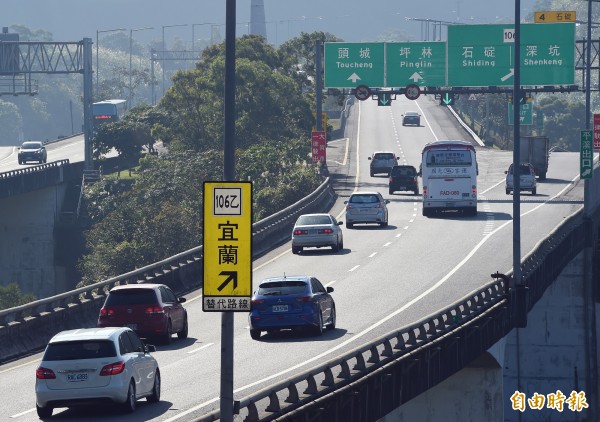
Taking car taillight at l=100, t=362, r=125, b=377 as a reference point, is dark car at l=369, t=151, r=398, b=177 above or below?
above

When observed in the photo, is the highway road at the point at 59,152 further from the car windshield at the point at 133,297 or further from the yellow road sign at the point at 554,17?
the car windshield at the point at 133,297

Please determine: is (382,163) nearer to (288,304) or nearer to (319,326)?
(319,326)

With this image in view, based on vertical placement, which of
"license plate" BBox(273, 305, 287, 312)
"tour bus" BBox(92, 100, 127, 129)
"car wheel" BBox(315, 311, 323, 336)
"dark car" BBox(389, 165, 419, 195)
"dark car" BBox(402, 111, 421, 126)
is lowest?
"car wheel" BBox(315, 311, 323, 336)

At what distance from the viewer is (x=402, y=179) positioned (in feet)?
268

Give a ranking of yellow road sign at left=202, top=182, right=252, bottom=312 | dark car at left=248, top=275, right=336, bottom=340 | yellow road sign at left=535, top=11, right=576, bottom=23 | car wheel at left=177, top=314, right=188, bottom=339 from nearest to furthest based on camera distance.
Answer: yellow road sign at left=202, top=182, right=252, bottom=312, dark car at left=248, top=275, right=336, bottom=340, car wheel at left=177, top=314, right=188, bottom=339, yellow road sign at left=535, top=11, right=576, bottom=23

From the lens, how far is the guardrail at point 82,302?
1303 inches

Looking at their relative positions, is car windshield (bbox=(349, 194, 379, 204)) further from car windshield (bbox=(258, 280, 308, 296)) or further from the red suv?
the red suv

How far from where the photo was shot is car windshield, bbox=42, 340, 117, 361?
2197 centimetres

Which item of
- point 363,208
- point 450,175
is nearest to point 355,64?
point 450,175

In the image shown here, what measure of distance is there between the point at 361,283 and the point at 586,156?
Result: 18257mm

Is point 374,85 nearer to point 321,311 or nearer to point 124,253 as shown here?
point 124,253

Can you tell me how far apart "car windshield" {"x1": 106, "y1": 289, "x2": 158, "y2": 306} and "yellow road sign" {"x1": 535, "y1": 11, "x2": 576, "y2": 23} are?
5745 cm

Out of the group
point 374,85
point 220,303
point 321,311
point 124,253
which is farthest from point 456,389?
point 374,85

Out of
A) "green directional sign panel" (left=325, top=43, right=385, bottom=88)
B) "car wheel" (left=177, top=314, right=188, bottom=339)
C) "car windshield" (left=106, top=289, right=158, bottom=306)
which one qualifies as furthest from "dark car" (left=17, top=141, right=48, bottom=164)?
"car windshield" (left=106, top=289, right=158, bottom=306)
